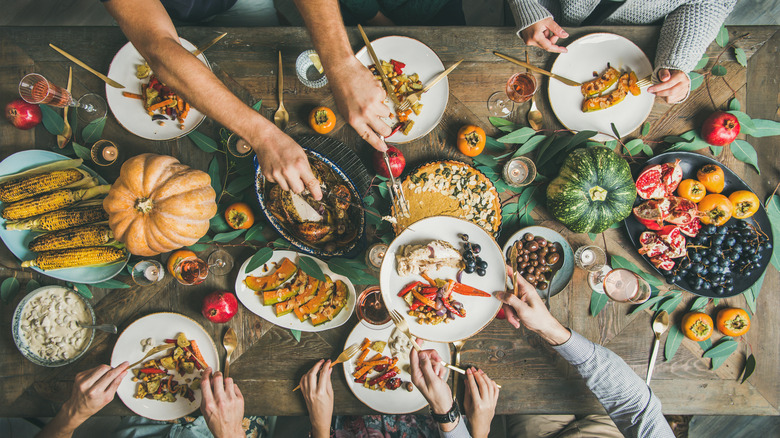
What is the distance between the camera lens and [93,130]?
72.1 inches

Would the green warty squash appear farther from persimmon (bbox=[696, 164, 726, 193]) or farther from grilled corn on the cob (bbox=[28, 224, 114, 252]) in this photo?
grilled corn on the cob (bbox=[28, 224, 114, 252])

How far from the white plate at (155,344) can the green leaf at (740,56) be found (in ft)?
9.52

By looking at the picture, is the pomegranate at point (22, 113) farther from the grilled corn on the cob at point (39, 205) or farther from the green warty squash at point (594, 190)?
the green warty squash at point (594, 190)

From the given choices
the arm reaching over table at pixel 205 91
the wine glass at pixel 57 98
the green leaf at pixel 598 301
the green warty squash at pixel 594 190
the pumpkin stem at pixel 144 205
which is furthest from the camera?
the green leaf at pixel 598 301

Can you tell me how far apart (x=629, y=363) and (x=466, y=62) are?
170 cm

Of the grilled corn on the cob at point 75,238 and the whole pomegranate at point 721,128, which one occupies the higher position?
the whole pomegranate at point 721,128

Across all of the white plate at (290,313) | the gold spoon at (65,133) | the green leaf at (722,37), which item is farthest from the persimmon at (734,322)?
the gold spoon at (65,133)

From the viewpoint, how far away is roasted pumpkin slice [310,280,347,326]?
1813 millimetres

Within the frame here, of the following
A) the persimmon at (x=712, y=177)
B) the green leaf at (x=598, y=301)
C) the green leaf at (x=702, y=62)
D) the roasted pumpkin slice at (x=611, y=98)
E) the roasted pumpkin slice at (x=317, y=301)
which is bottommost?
the green leaf at (x=598, y=301)

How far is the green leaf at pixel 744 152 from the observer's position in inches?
74.0

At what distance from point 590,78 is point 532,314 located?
116 centimetres

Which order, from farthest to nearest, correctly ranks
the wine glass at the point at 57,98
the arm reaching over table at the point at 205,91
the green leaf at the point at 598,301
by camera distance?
the green leaf at the point at 598,301 < the wine glass at the point at 57,98 < the arm reaching over table at the point at 205,91

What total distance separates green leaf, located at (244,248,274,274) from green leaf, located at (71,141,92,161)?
3.10 feet

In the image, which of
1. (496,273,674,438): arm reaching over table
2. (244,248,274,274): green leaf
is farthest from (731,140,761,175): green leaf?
(244,248,274,274): green leaf
